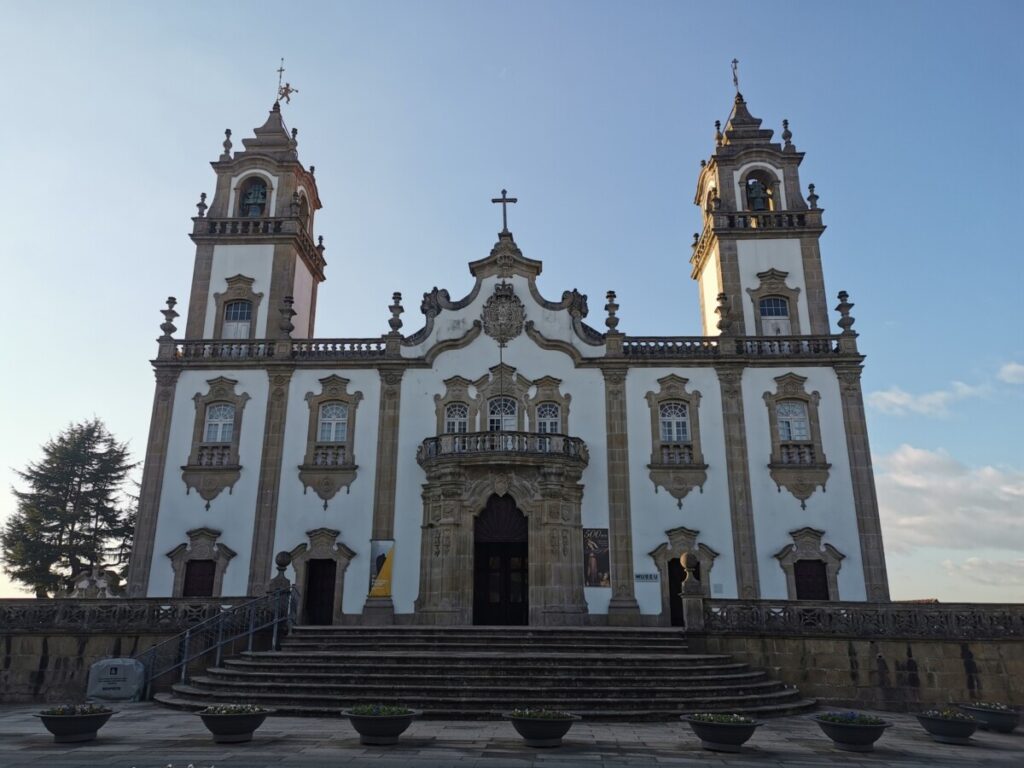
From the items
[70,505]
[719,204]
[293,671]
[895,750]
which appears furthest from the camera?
[70,505]

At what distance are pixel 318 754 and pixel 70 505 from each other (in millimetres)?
32117

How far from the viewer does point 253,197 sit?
3056cm

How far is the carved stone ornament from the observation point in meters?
26.6

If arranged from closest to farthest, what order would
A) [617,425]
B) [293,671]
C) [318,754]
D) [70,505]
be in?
[318,754] < [293,671] < [617,425] < [70,505]

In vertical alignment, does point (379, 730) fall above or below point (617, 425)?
below

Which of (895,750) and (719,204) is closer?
(895,750)

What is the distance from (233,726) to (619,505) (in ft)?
50.0

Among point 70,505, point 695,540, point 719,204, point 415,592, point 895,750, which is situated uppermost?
point 719,204

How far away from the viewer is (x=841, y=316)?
86.7 ft

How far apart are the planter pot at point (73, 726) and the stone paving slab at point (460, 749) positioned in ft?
0.57

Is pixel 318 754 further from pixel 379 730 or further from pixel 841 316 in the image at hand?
pixel 841 316

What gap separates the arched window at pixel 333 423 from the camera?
2566 cm

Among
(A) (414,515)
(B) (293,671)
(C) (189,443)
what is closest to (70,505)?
(C) (189,443)

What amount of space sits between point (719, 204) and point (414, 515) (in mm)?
17056
